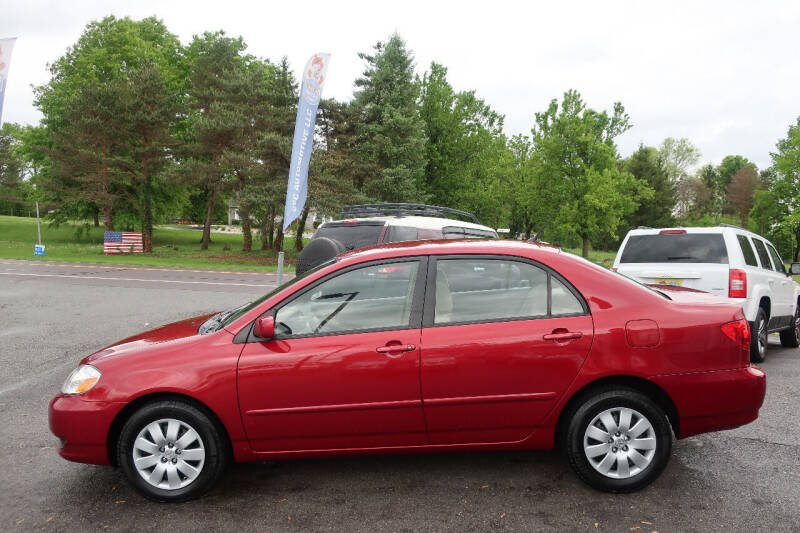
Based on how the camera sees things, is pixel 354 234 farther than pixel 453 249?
Yes

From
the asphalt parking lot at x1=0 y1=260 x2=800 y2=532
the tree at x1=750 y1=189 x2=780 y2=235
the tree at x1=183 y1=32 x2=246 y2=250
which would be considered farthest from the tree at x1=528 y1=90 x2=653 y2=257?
the asphalt parking lot at x1=0 y1=260 x2=800 y2=532

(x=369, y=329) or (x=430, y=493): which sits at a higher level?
(x=369, y=329)

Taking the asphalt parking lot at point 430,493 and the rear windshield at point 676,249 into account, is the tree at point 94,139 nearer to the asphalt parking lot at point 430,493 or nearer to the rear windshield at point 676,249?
the asphalt parking lot at point 430,493

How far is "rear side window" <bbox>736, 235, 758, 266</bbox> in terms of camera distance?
23.3ft

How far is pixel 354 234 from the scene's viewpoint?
8.12m

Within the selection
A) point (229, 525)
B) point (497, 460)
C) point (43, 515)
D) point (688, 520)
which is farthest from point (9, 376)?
point (688, 520)

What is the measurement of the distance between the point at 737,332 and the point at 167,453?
368 centimetres

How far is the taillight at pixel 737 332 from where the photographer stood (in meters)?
3.39

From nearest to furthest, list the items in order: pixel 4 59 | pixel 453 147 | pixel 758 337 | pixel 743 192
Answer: pixel 758 337, pixel 4 59, pixel 453 147, pixel 743 192

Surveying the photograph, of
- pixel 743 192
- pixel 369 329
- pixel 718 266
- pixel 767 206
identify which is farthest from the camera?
pixel 743 192

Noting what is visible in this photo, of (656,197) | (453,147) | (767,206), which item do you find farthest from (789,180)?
(453,147)

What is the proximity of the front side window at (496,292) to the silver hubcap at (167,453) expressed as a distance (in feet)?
5.58

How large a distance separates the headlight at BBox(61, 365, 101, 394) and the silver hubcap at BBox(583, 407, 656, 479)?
3104 mm

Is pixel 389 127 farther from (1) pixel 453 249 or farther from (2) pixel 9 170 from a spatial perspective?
(2) pixel 9 170
